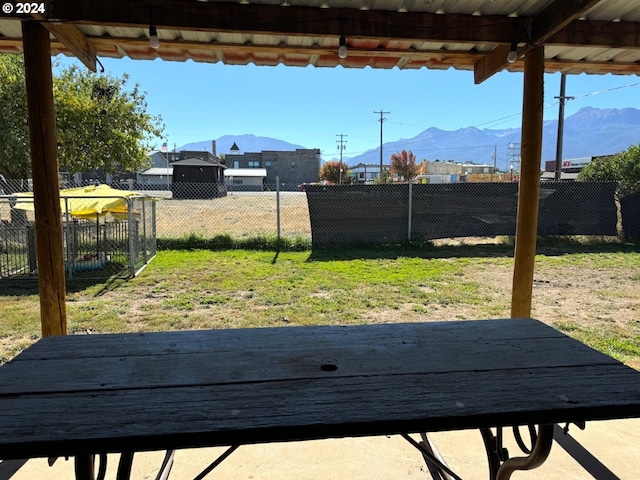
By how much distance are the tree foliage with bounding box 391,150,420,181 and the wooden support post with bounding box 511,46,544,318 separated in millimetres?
67927

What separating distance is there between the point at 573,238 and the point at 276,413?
446 inches

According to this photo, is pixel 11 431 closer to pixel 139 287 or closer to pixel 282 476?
pixel 282 476

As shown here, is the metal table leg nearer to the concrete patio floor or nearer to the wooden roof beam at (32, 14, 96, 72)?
the concrete patio floor

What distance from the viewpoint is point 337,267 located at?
25.6 feet

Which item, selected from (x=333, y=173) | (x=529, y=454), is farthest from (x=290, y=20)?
(x=333, y=173)

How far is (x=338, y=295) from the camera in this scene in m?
6.00

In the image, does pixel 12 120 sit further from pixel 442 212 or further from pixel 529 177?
pixel 529 177

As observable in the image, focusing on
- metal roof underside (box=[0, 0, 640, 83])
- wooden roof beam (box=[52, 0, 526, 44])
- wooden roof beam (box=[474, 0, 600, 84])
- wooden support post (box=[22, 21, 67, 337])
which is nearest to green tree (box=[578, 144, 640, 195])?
metal roof underside (box=[0, 0, 640, 83])

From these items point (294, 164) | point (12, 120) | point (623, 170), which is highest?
point (294, 164)

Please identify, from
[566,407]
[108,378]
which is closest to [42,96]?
[108,378]

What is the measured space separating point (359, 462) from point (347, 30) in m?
2.71

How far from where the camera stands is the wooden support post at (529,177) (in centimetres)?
305

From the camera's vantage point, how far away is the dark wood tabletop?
1011 mm

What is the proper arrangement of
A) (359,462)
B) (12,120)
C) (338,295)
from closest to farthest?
(359,462)
(338,295)
(12,120)
